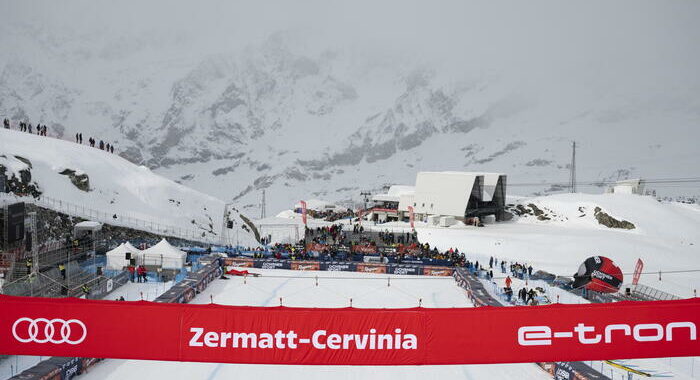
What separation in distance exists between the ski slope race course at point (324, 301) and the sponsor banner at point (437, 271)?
102cm

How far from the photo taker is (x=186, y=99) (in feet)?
625

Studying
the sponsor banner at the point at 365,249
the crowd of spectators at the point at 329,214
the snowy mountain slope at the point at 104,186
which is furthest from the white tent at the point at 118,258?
the crowd of spectators at the point at 329,214

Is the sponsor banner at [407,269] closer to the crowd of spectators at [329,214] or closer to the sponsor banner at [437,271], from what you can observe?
the sponsor banner at [437,271]

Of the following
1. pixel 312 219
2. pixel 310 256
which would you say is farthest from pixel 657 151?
pixel 310 256

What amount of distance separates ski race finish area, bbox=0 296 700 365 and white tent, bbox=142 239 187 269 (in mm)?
22387

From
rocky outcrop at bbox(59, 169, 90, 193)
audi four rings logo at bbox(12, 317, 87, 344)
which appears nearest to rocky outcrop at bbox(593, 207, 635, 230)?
rocky outcrop at bbox(59, 169, 90, 193)

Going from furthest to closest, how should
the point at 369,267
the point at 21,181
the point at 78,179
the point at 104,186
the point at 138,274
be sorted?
the point at 104,186
the point at 78,179
the point at 21,181
the point at 369,267
the point at 138,274

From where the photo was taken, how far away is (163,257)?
2950cm

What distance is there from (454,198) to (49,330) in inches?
2189

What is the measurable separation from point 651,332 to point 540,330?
1731 millimetres

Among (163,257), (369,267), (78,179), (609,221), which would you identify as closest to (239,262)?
(163,257)

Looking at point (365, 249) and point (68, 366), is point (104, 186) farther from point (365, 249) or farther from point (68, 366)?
point (68, 366)

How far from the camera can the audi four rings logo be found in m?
7.80

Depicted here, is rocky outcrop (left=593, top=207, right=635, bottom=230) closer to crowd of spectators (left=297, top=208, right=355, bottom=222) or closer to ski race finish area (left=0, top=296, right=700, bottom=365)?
crowd of spectators (left=297, top=208, right=355, bottom=222)
